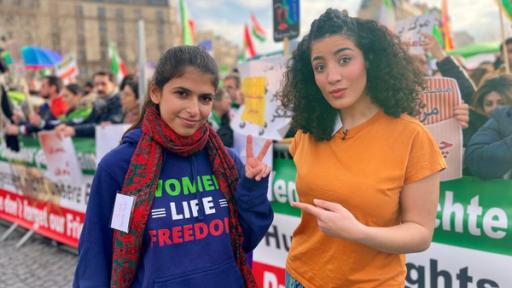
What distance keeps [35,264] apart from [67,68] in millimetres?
8277

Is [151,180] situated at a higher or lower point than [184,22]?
lower

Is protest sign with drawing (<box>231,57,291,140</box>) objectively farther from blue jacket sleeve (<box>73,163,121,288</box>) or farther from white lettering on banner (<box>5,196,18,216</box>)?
white lettering on banner (<box>5,196,18,216</box>)

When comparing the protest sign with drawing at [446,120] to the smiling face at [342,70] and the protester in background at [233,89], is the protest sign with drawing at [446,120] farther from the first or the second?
the protester in background at [233,89]

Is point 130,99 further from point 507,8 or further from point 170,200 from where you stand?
point 507,8

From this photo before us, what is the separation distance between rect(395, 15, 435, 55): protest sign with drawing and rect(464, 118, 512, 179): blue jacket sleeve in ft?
5.03

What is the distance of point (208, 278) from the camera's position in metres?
1.64

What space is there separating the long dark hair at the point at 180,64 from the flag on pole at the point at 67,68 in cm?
1105

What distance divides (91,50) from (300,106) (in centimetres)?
8082

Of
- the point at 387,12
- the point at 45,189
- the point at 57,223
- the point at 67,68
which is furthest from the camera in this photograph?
the point at 67,68

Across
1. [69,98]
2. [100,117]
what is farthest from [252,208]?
[69,98]

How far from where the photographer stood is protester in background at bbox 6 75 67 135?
16.8 ft

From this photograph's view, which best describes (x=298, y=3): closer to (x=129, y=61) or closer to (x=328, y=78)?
(x=328, y=78)

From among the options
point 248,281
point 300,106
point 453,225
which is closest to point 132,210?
point 248,281

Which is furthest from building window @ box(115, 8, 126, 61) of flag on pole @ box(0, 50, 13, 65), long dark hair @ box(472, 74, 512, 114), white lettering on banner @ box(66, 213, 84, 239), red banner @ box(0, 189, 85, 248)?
long dark hair @ box(472, 74, 512, 114)
